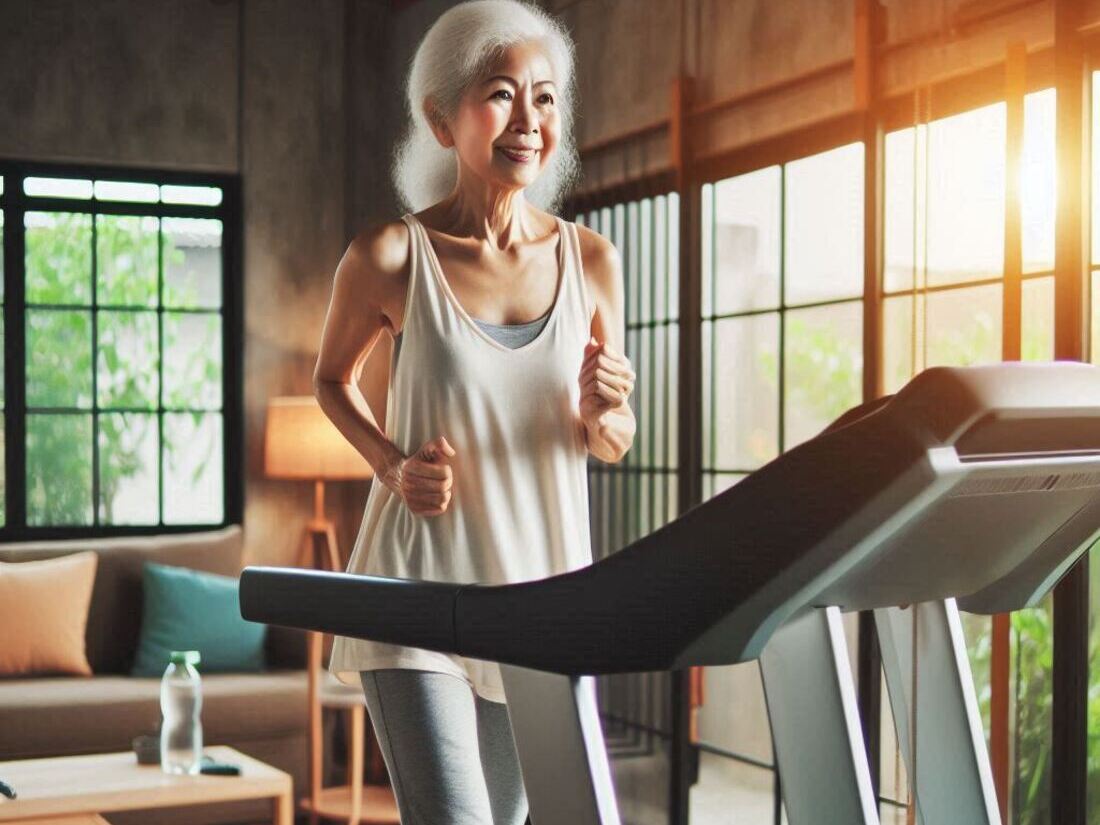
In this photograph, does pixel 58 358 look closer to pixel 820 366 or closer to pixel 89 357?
pixel 89 357

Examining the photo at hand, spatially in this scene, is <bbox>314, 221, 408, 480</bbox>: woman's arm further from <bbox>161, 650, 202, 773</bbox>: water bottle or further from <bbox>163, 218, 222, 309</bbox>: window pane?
<bbox>163, 218, 222, 309</bbox>: window pane

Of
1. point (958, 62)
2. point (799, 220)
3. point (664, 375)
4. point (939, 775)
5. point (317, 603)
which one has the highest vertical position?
point (958, 62)

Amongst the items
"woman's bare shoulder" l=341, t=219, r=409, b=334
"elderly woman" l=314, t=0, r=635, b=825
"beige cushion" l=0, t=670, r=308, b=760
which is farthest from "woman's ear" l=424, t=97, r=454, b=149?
"beige cushion" l=0, t=670, r=308, b=760

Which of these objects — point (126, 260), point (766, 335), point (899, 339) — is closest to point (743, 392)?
point (766, 335)

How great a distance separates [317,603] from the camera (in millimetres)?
919

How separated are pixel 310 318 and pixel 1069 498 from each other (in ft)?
16.0

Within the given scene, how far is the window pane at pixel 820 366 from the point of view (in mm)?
3395

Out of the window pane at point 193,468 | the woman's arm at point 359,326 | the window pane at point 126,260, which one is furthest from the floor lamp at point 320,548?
the woman's arm at point 359,326

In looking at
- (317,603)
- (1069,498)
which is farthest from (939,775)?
(317,603)

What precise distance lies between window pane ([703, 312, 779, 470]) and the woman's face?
2.27m

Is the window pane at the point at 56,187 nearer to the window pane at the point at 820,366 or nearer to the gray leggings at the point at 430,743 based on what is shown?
the window pane at the point at 820,366

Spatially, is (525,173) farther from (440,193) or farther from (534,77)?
(440,193)

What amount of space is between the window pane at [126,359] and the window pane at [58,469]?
0.14 m

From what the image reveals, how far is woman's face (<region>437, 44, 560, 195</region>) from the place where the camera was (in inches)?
55.8
